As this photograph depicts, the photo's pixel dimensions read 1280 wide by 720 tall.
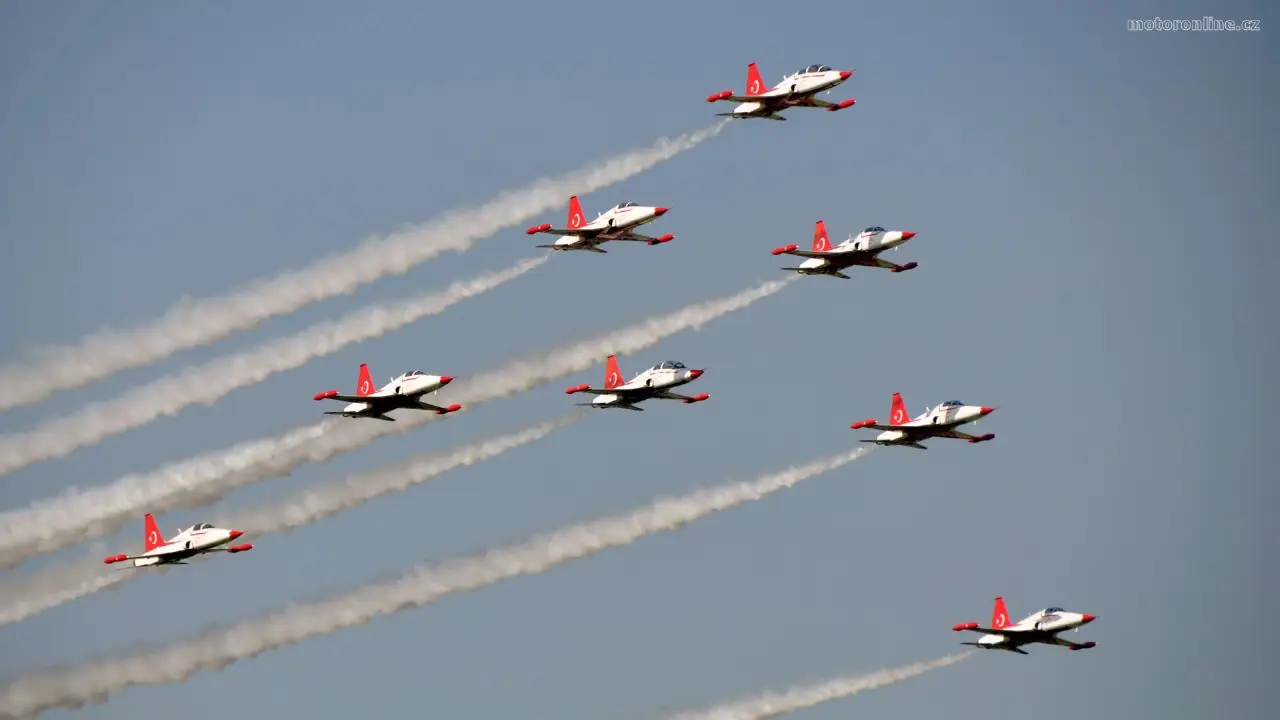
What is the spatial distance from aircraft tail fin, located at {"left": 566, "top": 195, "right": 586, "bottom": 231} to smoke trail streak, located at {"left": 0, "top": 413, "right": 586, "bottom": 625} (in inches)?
351

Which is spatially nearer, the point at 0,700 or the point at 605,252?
the point at 0,700

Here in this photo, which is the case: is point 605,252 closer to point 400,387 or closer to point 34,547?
point 400,387

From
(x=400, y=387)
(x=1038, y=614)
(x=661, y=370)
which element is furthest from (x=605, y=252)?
(x=1038, y=614)

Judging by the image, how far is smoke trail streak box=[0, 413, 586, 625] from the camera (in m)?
85.6

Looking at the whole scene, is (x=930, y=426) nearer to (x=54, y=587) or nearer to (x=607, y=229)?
(x=607, y=229)

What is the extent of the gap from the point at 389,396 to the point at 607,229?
13559 millimetres

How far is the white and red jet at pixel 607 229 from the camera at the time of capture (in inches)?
3561

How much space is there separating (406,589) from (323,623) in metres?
3.84

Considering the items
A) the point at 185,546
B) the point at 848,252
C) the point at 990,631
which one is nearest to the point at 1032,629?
the point at 990,631

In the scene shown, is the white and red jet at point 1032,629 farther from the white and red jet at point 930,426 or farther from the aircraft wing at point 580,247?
the aircraft wing at point 580,247

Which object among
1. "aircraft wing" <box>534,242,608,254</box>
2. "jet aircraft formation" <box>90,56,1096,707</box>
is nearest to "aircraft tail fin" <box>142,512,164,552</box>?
"jet aircraft formation" <box>90,56,1096,707</box>

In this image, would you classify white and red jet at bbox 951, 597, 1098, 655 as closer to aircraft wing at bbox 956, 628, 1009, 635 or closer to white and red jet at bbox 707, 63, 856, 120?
aircraft wing at bbox 956, 628, 1009, 635

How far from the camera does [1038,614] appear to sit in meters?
94.0

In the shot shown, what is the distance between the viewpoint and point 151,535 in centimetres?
8562
